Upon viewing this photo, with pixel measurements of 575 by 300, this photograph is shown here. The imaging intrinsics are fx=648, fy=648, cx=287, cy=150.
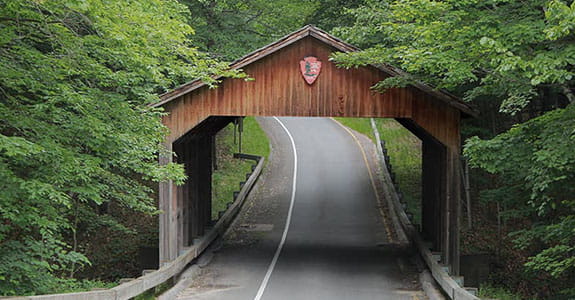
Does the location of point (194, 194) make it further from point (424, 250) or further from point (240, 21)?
point (240, 21)

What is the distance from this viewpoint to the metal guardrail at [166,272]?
8.57 meters

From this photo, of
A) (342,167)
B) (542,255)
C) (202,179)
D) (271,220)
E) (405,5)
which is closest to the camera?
(542,255)

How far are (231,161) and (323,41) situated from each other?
1844cm

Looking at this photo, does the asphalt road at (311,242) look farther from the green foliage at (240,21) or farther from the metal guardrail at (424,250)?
the green foliage at (240,21)

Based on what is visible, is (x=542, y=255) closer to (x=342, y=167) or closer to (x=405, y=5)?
(x=405, y=5)

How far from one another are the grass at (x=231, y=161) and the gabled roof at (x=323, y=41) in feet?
31.4

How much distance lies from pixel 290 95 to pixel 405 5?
3.87 m

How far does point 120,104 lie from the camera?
38.0 feet

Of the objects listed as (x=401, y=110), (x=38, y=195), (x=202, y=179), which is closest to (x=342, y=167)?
(x=202, y=179)

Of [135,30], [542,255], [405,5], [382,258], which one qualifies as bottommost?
[382,258]

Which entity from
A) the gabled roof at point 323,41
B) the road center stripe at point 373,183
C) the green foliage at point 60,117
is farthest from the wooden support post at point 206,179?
the green foliage at point 60,117

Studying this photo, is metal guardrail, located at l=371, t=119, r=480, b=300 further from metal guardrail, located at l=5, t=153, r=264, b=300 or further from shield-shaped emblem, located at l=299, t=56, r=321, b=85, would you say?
metal guardrail, located at l=5, t=153, r=264, b=300

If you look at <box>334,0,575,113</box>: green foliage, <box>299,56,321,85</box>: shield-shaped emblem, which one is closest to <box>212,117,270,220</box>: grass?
<box>299,56,321,85</box>: shield-shaped emblem

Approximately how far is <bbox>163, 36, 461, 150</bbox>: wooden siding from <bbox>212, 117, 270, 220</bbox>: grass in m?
9.00
